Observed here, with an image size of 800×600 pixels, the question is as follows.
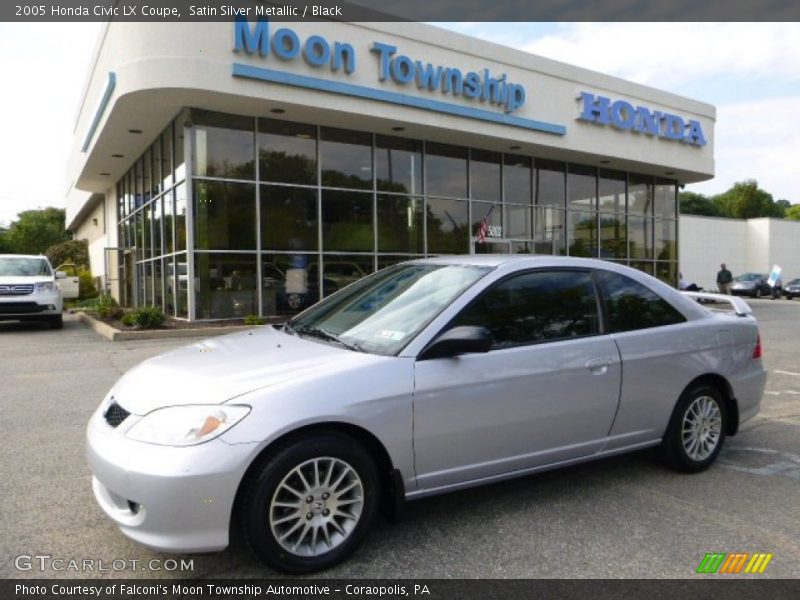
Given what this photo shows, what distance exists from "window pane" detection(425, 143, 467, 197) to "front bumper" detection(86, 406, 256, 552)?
50.3 ft

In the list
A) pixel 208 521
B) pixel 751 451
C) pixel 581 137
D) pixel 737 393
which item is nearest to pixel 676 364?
pixel 737 393

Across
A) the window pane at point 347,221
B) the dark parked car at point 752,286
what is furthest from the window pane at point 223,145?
the dark parked car at point 752,286

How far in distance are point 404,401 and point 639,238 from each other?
21.9 meters

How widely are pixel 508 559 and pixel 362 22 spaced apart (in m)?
13.8

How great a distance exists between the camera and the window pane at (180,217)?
14141 millimetres

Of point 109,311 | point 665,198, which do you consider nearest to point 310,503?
point 109,311

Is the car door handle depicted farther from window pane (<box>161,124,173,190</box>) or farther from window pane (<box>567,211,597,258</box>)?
window pane (<box>567,211,597,258</box>)

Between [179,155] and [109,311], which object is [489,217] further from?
[109,311]

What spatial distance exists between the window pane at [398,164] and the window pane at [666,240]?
11.3 m

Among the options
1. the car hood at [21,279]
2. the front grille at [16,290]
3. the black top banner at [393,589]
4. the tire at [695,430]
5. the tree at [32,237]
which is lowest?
the black top banner at [393,589]

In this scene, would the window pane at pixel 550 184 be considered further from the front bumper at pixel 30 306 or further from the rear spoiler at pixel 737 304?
the rear spoiler at pixel 737 304

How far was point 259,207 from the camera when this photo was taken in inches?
577

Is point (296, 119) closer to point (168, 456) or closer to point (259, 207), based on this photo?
point (259, 207)

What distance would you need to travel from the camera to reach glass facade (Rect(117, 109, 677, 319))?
14180mm
